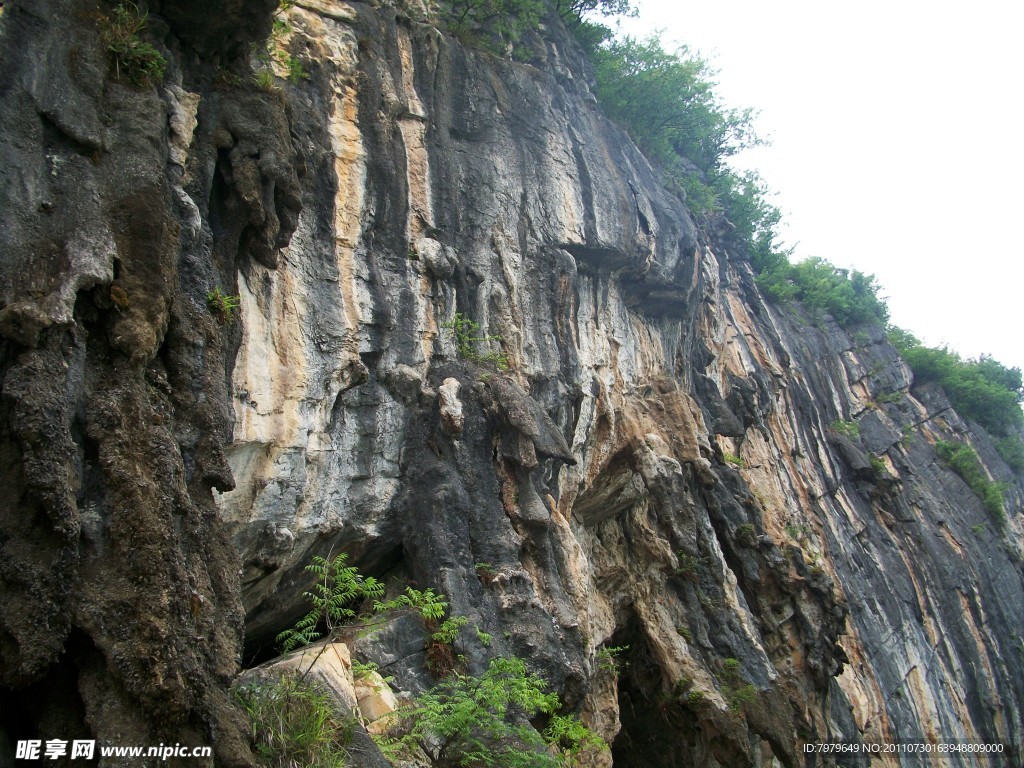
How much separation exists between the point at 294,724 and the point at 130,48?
18.8 feet

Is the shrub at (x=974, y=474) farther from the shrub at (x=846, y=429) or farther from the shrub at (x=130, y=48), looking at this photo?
the shrub at (x=130, y=48)

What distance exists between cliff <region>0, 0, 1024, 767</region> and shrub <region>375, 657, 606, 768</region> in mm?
636

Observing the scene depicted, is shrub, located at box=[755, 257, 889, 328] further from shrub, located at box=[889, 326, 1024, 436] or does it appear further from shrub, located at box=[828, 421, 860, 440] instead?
shrub, located at box=[828, 421, 860, 440]

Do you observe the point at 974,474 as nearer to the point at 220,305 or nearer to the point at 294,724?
the point at 294,724

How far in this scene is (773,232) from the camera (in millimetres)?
25922

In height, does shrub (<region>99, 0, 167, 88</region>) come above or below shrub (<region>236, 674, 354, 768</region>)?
above

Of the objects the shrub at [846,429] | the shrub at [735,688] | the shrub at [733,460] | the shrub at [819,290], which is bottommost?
the shrub at [735,688]

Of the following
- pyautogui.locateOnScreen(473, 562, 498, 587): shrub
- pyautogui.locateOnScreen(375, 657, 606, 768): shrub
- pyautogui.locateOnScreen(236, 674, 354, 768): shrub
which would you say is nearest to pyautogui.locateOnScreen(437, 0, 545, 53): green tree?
pyautogui.locateOnScreen(473, 562, 498, 587): shrub

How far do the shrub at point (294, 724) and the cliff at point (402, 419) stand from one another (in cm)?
73

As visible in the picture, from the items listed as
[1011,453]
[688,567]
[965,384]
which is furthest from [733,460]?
[1011,453]

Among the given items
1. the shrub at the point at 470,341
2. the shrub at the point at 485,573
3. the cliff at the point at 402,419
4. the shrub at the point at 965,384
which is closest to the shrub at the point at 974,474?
the shrub at the point at 965,384

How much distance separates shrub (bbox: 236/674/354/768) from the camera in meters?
5.32

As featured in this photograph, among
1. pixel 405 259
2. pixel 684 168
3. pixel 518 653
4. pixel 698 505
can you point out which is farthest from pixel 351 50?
pixel 684 168

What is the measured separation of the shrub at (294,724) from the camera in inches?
210
